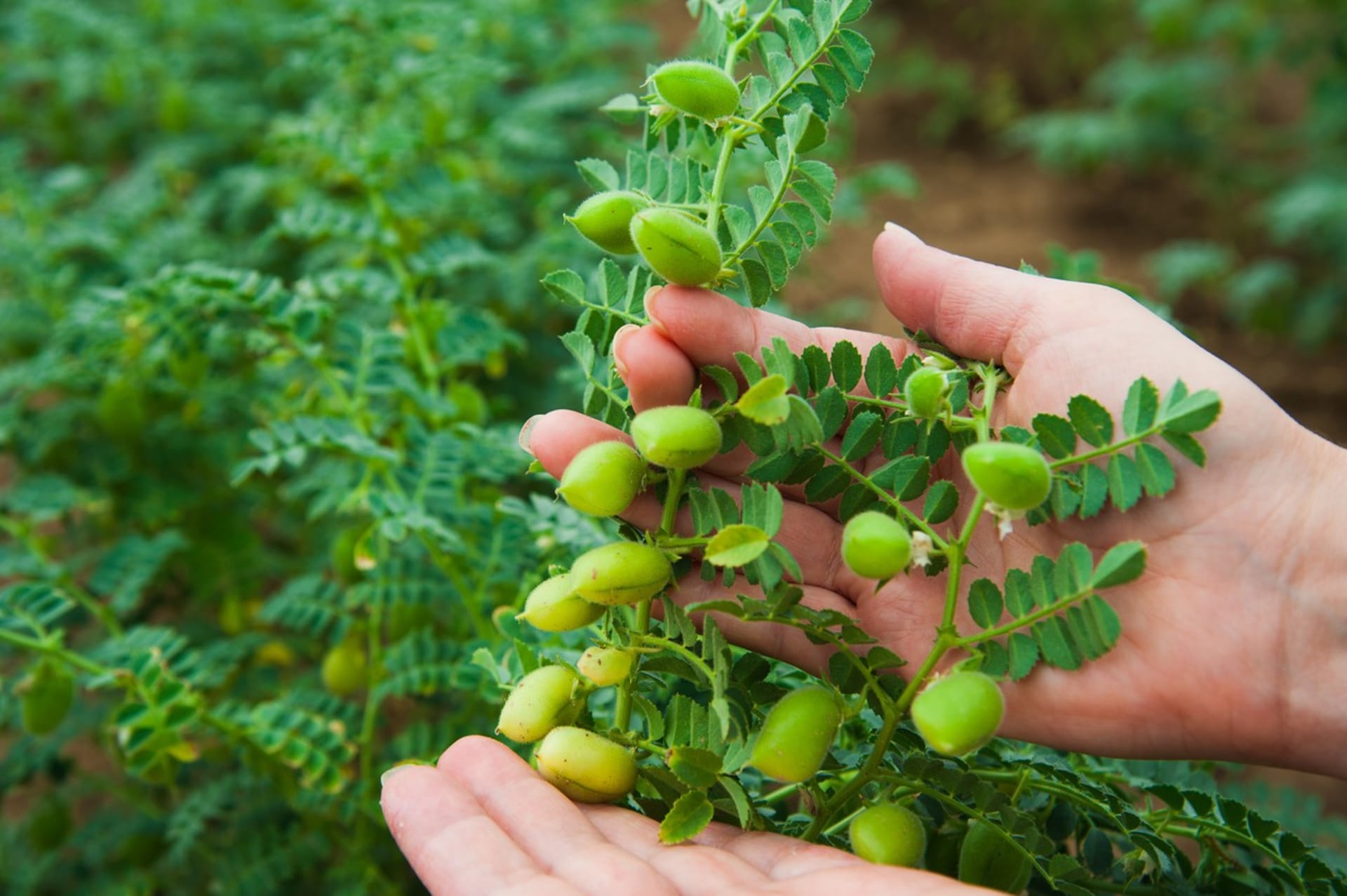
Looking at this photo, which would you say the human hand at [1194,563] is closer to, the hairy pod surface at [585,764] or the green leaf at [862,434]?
the green leaf at [862,434]

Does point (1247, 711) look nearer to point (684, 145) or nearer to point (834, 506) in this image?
point (834, 506)

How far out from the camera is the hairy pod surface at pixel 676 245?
1096 mm

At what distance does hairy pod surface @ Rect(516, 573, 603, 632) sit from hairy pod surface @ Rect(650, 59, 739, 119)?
0.49 meters

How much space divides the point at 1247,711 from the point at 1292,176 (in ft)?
11.2

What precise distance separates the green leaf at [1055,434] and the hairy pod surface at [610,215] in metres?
0.44

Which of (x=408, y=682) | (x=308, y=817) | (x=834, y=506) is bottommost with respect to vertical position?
(x=308, y=817)

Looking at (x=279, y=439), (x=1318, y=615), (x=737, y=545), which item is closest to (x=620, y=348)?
(x=737, y=545)

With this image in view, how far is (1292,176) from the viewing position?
400cm

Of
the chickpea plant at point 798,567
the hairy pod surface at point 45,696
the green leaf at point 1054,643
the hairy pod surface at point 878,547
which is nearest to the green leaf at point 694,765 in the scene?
the chickpea plant at point 798,567

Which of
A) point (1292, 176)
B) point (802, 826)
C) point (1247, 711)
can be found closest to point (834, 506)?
point (802, 826)

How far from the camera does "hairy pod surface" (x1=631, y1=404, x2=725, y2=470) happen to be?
1.07 m

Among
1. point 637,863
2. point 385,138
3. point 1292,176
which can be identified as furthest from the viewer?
point 1292,176

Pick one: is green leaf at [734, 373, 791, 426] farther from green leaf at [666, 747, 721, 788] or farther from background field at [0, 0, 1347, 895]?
background field at [0, 0, 1347, 895]

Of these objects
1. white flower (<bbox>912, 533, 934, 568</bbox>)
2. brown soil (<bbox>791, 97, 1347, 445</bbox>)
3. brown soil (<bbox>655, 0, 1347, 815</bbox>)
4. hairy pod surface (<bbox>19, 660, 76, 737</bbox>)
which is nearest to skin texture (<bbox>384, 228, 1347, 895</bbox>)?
white flower (<bbox>912, 533, 934, 568</bbox>)
